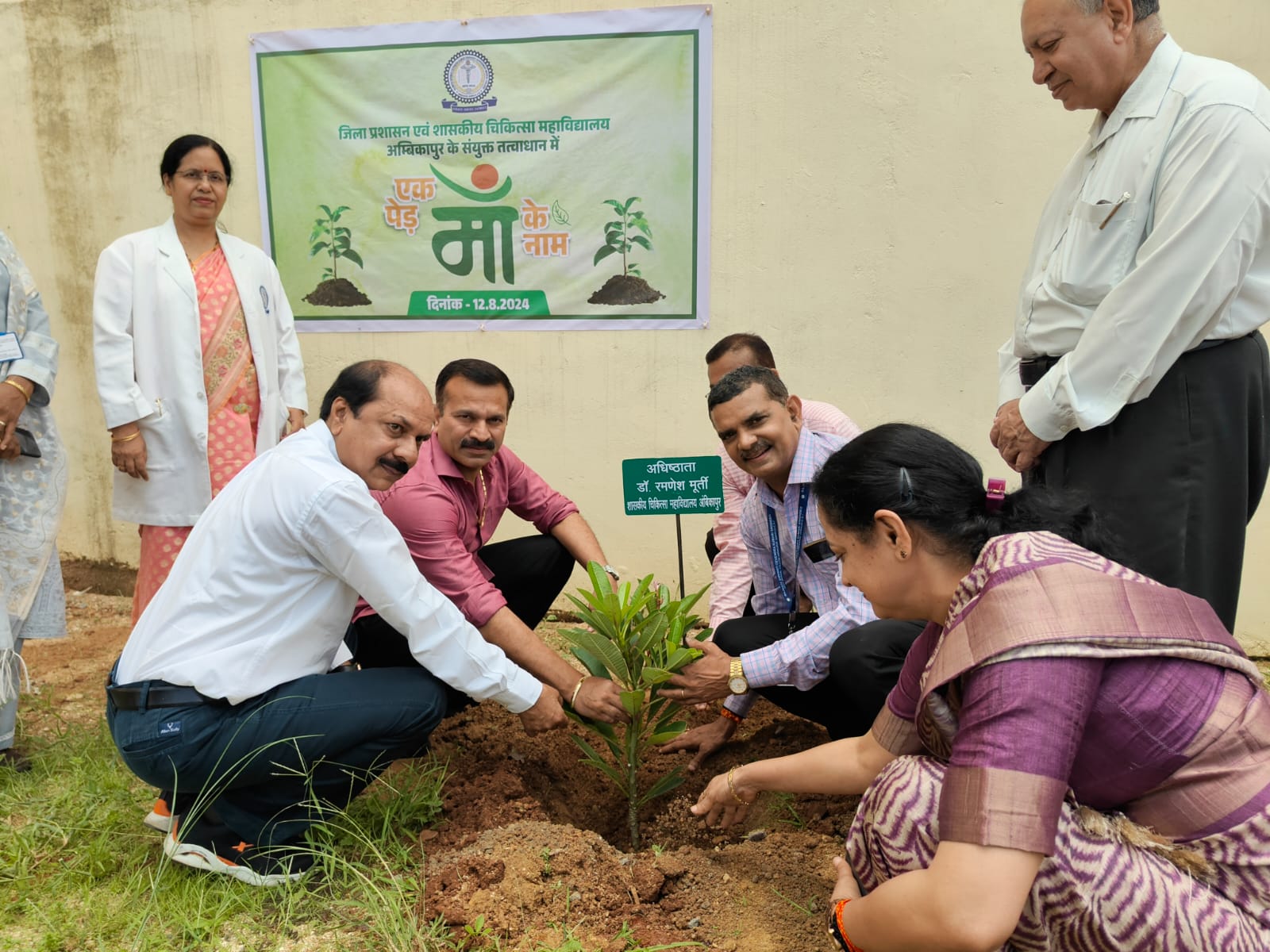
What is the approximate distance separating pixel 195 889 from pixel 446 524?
107cm

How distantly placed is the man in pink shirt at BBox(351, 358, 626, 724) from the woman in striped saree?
1.08 m

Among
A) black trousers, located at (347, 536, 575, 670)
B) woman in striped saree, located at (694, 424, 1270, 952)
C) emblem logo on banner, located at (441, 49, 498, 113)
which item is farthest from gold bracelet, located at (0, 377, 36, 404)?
woman in striped saree, located at (694, 424, 1270, 952)

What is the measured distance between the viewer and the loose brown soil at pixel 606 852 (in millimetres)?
2061

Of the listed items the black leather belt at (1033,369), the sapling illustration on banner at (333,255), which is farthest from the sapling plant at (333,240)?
the black leather belt at (1033,369)

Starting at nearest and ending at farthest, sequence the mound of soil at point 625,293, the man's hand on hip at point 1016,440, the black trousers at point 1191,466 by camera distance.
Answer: the black trousers at point 1191,466 → the man's hand on hip at point 1016,440 → the mound of soil at point 625,293

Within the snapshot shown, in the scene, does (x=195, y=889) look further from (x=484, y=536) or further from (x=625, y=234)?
(x=625, y=234)

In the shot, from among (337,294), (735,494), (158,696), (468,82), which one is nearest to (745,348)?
(735,494)

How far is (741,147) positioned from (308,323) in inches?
79.2

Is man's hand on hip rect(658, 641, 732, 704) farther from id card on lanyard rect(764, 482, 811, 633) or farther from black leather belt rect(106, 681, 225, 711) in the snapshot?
black leather belt rect(106, 681, 225, 711)

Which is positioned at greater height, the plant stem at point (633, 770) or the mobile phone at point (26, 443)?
the mobile phone at point (26, 443)

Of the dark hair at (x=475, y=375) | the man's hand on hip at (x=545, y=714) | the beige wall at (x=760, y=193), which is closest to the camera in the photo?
the man's hand on hip at (x=545, y=714)

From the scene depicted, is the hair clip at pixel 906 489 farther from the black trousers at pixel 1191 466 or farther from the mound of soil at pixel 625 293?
the mound of soil at pixel 625 293

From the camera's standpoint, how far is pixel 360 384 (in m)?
2.38

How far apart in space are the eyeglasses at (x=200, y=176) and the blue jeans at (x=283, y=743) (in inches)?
74.3
